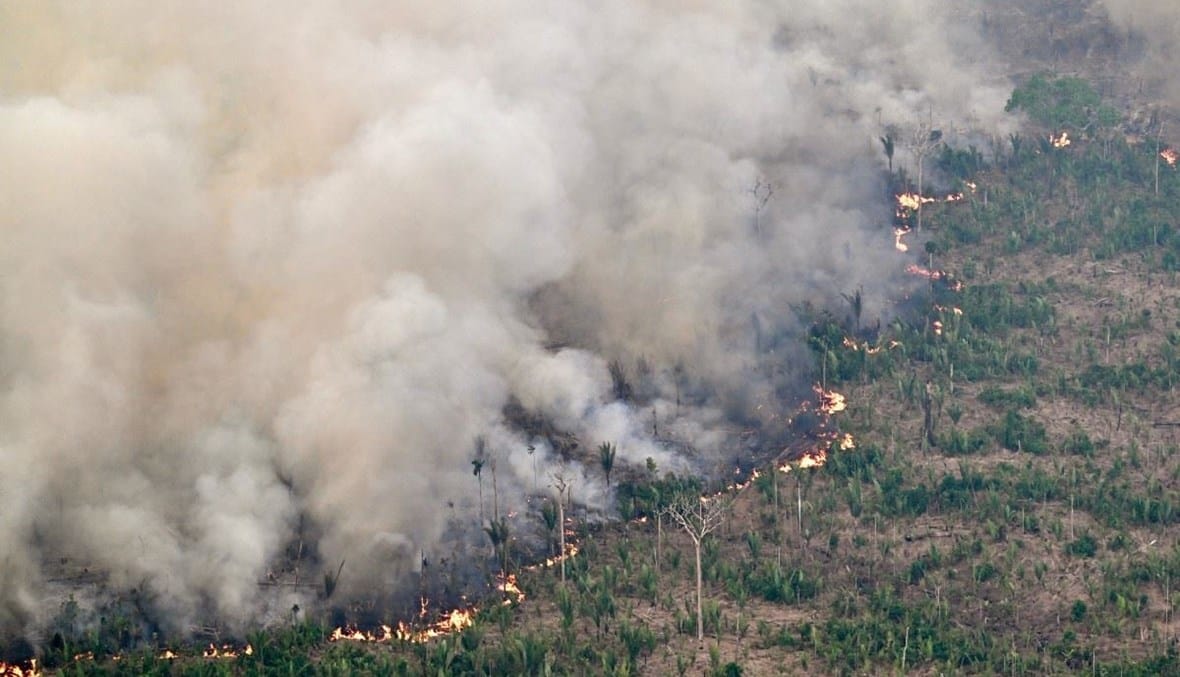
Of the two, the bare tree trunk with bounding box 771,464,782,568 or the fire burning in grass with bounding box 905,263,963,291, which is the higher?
the fire burning in grass with bounding box 905,263,963,291

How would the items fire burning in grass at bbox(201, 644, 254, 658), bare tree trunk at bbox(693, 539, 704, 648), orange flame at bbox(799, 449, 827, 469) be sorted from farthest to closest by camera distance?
orange flame at bbox(799, 449, 827, 469), bare tree trunk at bbox(693, 539, 704, 648), fire burning in grass at bbox(201, 644, 254, 658)

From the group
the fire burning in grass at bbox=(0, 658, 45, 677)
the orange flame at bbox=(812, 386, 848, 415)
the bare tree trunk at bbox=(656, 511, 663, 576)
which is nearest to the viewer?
the fire burning in grass at bbox=(0, 658, 45, 677)

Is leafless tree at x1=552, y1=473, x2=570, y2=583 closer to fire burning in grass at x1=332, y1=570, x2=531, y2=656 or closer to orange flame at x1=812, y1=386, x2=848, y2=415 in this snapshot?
fire burning in grass at x1=332, y1=570, x2=531, y2=656

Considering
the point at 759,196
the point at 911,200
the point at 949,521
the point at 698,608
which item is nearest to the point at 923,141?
the point at 911,200

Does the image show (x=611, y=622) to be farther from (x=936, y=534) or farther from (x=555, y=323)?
(x=555, y=323)

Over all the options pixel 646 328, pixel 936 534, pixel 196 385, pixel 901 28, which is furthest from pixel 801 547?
pixel 901 28

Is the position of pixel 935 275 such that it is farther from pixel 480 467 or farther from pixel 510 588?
pixel 510 588

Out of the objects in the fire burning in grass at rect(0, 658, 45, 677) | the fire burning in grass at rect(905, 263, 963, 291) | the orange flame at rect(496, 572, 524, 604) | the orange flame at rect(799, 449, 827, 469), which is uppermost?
the fire burning in grass at rect(905, 263, 963, 291)

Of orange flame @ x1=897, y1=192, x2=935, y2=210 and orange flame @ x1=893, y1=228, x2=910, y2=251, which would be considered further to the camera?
orange flame @ x1=897, y1=192, x2=935, y2=210

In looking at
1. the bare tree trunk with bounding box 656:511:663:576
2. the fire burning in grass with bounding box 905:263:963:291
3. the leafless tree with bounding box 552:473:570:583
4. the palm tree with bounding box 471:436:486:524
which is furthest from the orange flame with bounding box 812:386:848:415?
the palm tree with bounding box 471:436:486:524
